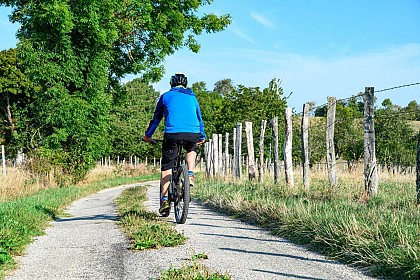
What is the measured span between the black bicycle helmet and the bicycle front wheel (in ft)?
4.17

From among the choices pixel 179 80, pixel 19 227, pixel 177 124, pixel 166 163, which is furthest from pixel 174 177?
pixel 19 227

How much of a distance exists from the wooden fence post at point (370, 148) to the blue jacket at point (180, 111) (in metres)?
3.12

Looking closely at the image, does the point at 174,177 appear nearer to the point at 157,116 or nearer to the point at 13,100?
the point at 157,116

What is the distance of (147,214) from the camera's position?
7863 millimetres

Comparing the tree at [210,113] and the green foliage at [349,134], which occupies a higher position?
the tree at [210,113]

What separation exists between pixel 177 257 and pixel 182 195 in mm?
2303

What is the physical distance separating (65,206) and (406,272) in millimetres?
9471

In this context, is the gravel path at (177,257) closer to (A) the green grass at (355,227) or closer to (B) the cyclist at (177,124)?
(A) the green grass at (355,227)

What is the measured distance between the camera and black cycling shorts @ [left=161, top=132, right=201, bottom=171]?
699 cm

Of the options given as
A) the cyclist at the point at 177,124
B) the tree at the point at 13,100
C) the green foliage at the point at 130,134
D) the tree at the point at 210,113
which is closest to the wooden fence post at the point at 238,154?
the cyclist at the point at 177,124

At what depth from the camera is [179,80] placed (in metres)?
7.34

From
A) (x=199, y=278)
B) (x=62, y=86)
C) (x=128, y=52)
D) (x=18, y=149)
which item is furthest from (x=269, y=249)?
(x=18, y=149)

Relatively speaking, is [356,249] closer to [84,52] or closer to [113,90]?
[84,52]

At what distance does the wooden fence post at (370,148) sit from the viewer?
828 centimetres
